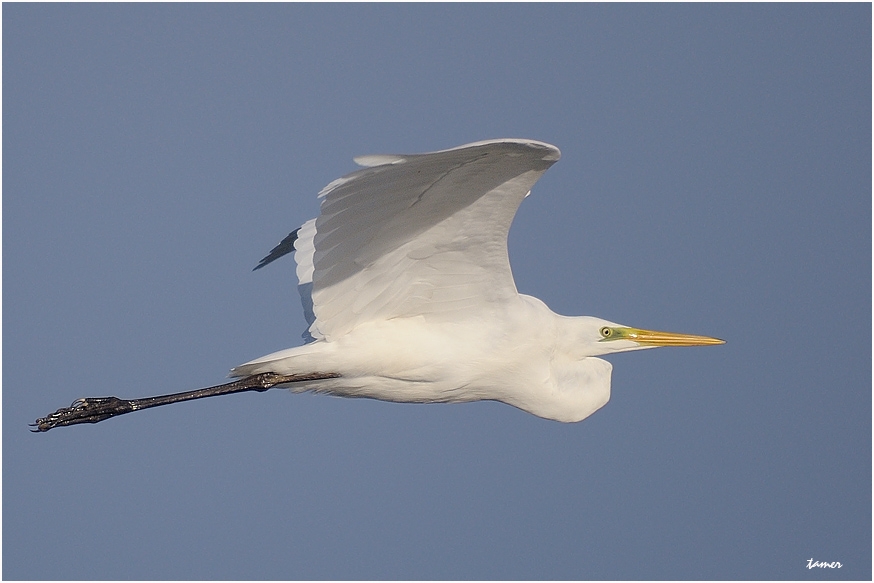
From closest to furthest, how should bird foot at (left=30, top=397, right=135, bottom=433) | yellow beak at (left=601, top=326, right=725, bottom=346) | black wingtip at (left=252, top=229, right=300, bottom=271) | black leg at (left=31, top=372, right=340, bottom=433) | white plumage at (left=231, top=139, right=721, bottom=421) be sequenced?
1. white plumage at (left=231, top=139, right=721, bottom=421)
2. black leg at (left=31, top=372, right=340, bottom=433)
3. bird foot at (left=30, top=397, right=135, bottom=433)
4. yellow beak at (left=601, top=326, right=725, bottom=346)
5. black wingtip at (left=252, top=229, right=300, bottom=271)

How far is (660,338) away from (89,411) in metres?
3.48

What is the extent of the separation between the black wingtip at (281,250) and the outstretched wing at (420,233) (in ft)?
4.86

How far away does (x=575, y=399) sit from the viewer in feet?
22.2

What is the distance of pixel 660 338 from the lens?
714 centimetres

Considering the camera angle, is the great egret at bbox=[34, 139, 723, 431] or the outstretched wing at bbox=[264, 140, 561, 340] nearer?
the outstretched wing at bbox=[264, 140, 561, 340]

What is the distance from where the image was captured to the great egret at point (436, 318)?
5.47 metres

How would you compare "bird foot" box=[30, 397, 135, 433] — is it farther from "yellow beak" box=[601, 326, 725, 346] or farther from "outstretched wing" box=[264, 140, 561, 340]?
"yellow beak" box=[601, 326, 725, 346]

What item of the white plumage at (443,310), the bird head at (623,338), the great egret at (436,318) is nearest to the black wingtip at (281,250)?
the great egret at (436,318)

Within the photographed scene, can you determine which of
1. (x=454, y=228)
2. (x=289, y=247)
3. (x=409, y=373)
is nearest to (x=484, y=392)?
(x=409, y=373)

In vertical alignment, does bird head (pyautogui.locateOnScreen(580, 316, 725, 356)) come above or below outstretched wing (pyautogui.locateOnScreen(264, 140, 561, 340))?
below

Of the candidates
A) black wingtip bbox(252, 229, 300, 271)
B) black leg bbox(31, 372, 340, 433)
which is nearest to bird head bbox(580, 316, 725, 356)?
black leg bbox(31, 372, 340, 433)

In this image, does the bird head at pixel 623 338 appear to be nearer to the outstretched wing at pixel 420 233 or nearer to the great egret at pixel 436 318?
the great egret at pixel 436 318

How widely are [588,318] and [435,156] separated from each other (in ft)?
7.66

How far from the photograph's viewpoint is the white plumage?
5.45 m
